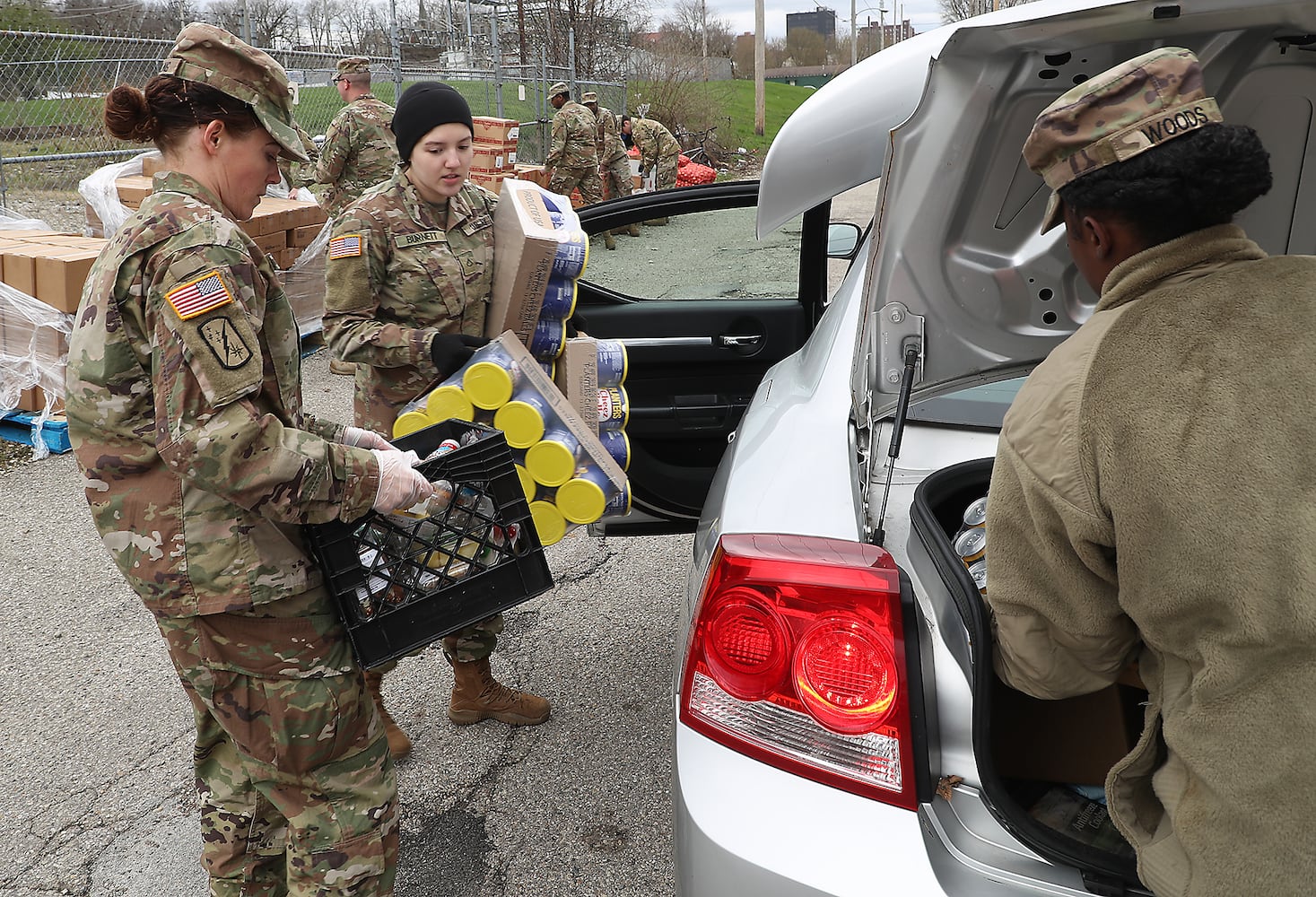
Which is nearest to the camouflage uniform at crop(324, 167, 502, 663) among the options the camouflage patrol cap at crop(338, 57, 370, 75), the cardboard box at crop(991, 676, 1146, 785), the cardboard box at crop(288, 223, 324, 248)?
the cardboard box at crop(991, 676, 1146, 785)

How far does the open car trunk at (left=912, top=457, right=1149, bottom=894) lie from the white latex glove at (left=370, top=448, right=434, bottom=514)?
0.97 metres

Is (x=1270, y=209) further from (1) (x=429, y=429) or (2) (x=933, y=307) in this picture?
(1) (x=429, y=429)

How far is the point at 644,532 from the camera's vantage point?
3793mm

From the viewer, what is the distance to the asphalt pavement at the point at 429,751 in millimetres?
2633

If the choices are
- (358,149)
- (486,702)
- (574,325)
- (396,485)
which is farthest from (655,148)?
(396,485)

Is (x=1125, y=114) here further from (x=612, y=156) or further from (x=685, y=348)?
(x=612, y=156)

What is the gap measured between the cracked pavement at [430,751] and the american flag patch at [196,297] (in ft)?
5.23

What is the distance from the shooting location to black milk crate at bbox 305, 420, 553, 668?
2.01 metres

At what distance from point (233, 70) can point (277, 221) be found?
19.1 ft

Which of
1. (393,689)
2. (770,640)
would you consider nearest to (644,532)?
(393,689)

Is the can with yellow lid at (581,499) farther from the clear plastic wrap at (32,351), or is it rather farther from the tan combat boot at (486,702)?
the clear plastic wrap at (32,351)

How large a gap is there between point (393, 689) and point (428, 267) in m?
1.53

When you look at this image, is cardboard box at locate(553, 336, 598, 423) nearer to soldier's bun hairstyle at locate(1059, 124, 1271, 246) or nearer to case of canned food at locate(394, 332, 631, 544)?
case of canned food at locate(394, 332, 631, 544)

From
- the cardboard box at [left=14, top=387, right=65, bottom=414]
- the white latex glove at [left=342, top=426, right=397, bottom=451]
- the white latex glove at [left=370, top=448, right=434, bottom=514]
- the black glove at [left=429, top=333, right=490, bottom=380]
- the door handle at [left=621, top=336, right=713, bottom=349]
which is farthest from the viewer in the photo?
the cardboard box at [left=14, top=387, right=65, bottom=414]
